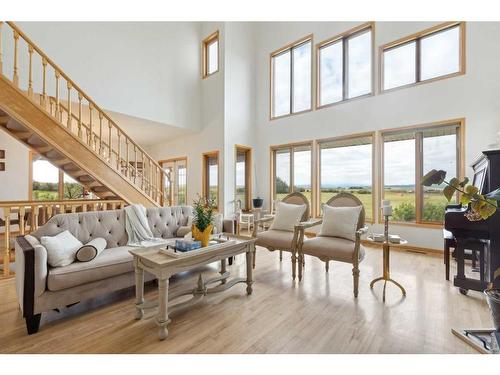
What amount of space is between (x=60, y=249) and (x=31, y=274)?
0.28 meters

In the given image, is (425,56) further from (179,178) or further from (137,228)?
(179,178)

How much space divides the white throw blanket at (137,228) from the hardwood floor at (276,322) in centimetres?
53

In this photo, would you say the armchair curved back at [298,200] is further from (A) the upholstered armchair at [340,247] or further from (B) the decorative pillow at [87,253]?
(B) the decorative pillow at [87,253]

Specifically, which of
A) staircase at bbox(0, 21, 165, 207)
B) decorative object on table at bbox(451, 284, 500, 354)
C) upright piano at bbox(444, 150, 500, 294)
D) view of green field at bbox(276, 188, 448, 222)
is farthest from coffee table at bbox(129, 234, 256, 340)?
view of green field at bbox(276, 188, 448, 222)

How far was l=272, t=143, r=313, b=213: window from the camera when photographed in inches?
233

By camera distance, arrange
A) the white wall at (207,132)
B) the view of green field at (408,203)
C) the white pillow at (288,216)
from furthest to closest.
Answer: the white wall at (207,132) < the view of green field at (408,203) < the white pillow at (288,216)

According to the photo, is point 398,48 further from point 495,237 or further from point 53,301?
point 53,301

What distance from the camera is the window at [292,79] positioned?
19.3ft

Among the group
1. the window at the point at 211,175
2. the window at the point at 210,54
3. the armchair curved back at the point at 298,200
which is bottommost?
the armchair curved back at the point at 298,200

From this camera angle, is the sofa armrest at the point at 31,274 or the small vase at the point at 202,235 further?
the small vase at the point at 202,235

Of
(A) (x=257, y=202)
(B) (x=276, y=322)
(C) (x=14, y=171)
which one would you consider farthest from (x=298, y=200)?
(C) (x=14, y=171)

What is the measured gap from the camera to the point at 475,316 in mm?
2051

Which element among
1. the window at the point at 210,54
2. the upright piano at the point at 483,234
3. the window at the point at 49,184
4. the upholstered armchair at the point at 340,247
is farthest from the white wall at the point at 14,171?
the upright piano at the point at 483,234
